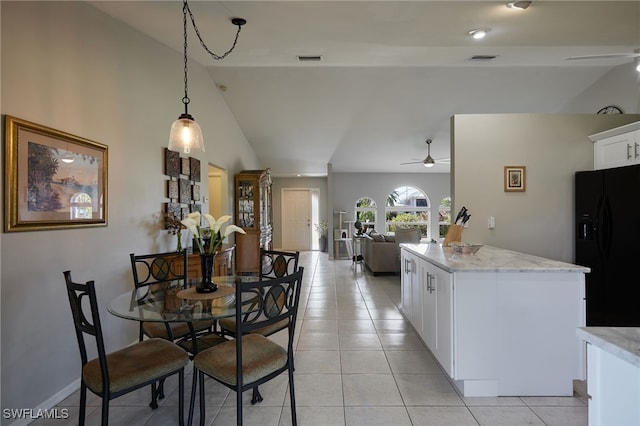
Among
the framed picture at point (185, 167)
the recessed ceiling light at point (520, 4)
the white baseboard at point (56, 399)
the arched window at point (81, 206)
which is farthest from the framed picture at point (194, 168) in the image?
the recessed ceiling light at point (520, 4)

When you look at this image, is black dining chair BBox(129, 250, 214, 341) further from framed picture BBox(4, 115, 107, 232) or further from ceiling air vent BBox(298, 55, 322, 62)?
ceiling air vent BBox(298, 55, 322, 62)

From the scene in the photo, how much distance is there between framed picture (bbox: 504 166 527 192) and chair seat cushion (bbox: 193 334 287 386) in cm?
310

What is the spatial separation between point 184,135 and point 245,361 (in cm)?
150

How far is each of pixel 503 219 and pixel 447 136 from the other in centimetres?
341

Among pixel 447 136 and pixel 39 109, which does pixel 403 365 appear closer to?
pixel 39 109

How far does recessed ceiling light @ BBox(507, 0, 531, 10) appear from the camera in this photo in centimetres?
248

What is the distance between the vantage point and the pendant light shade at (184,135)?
2.12 m

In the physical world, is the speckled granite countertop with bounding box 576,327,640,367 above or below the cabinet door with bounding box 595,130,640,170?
below

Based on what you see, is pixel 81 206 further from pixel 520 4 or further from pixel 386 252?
pixel 386 252

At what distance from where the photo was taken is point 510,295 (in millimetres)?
2156

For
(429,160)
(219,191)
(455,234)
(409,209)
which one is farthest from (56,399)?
(409,209)

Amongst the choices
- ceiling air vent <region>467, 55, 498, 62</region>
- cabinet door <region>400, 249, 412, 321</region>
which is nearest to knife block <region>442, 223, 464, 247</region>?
cabinet door <region>400, 249, 412, 321</region>

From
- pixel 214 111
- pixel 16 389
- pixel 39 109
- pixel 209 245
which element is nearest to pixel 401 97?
pixel 214 111

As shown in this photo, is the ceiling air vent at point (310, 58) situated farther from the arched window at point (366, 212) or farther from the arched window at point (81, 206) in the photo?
the arched window at point (366, 212)
